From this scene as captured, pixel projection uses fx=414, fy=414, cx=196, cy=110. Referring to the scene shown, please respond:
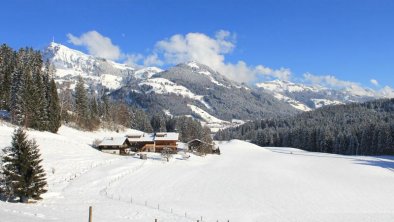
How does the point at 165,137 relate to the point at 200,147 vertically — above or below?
above

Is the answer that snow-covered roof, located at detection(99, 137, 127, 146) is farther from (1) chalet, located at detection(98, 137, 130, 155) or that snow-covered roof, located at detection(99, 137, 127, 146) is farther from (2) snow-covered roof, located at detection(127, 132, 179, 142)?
(2) snow-covered roof, located at detection(127, 132, 179, 142)

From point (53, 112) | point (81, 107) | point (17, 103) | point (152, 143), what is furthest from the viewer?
point (81, 107)

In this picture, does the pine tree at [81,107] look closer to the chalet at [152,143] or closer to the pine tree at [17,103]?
the chalet at [152,143]

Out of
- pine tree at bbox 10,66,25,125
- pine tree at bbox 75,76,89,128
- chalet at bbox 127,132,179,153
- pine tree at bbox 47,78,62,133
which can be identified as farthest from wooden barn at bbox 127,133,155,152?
pine tree at bbox 10,66,25,125

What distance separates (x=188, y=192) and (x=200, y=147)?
68264 mm

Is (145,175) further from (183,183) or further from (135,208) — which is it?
(135,208)

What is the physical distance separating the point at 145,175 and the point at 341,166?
5717 centimetres

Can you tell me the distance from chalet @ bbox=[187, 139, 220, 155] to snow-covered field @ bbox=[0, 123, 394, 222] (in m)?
33.7

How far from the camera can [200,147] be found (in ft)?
428

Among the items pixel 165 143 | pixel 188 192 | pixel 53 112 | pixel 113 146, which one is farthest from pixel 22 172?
A: pixel 165 143

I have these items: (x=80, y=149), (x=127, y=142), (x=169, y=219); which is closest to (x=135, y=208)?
(x=169, y=219)

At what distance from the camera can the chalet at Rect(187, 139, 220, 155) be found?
130 meters

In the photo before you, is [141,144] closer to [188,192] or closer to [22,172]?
[188,192]

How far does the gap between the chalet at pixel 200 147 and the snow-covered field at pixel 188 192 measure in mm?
33713
